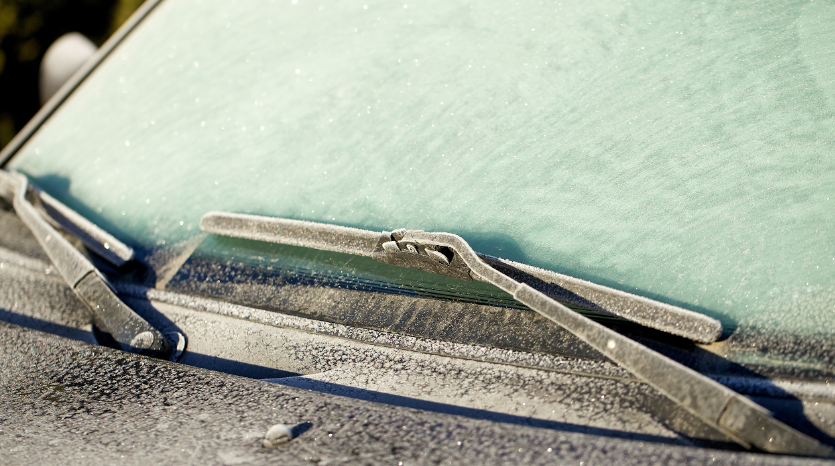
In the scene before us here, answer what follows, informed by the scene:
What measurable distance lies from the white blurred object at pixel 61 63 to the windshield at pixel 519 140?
1127 mm

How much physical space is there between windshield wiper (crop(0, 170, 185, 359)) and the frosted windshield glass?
7cm

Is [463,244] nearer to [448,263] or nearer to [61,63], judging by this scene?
[448,263]

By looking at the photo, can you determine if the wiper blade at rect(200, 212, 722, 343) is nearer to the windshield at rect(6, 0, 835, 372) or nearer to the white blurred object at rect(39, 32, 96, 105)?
the windshield at rect(6, 0, 835, 372)

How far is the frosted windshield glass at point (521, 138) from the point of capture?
0.93m

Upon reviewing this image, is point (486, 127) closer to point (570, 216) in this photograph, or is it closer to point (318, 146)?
point (570, 216)

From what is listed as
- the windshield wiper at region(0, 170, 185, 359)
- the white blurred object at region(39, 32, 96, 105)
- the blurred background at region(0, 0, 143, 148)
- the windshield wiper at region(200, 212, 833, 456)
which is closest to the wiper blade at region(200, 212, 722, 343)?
the windshield wiper at region(200, 212, 833, 456)

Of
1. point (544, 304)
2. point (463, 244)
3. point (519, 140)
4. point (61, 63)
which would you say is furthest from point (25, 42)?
point (544, 304)

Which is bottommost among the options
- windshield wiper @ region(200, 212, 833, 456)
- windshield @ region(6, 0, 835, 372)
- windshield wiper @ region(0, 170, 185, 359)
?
windshield wiper @ region(0, 170, 185, 359)

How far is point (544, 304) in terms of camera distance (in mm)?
872

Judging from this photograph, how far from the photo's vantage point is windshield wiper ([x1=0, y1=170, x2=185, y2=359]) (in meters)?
1.09

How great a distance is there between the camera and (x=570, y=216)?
1037 millimetres

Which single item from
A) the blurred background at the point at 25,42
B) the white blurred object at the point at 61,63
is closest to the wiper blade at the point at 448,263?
the white blurred object at the point at 61,63

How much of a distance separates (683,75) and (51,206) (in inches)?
61.1

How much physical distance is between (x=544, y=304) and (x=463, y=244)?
0.18 metres
